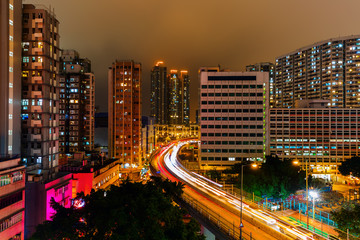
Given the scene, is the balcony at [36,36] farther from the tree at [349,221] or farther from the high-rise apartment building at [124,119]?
→ the high-rise apartment building at [124,119]

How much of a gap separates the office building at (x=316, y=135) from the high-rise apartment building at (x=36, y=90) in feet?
205

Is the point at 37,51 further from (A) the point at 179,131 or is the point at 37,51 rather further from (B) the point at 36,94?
(A) the point at 179,131

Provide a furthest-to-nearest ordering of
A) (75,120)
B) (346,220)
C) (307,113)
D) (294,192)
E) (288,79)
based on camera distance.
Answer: (288,79), (75,120), (307,113), (294,192), (346,220)

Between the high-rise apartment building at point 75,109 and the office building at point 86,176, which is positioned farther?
the high-rise apartment building at point 75,109

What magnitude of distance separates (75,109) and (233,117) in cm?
5034

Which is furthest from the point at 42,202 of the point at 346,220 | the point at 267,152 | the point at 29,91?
the point at 267,152

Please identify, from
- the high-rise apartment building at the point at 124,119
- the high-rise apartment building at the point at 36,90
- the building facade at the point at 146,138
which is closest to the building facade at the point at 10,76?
the high-rise apartment building at the point at 36,90

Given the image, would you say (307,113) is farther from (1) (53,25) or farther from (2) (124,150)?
(1) (53,25)

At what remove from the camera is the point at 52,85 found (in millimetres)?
42375

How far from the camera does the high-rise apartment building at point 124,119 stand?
297 ft

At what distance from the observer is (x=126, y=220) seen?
1766 centimetres

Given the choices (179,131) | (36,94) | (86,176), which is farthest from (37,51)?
(179,131)

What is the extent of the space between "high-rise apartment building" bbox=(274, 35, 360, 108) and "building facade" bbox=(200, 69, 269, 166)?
177 feet

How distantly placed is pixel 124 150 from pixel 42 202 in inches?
2249
